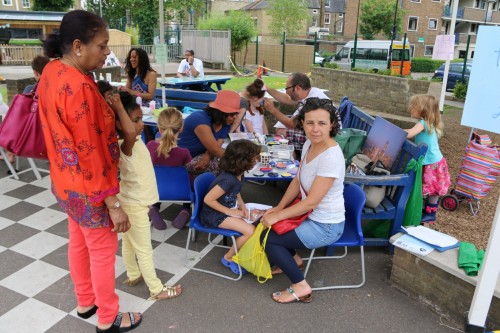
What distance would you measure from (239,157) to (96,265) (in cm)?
125

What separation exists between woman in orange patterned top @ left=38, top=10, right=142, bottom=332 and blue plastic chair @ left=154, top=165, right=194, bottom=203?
50.2 inches

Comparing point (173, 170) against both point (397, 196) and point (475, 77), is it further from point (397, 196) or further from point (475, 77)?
point (475, 77)

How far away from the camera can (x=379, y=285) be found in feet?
10.3

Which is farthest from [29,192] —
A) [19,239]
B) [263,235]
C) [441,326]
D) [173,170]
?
[441,326]

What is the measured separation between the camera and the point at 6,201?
4.45 meters

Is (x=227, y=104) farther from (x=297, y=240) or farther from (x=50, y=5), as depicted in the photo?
(x=50, y=5)

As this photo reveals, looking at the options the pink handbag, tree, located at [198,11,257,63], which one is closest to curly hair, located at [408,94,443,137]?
the pink handbag

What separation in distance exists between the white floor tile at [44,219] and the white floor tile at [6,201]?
0.44 metres

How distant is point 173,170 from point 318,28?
4516 centimetres

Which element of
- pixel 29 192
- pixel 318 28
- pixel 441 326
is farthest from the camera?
pixel 318 28

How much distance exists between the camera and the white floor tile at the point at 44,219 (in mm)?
3935

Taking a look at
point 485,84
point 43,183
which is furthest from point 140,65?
point 485,84

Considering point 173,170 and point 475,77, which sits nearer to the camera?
point 475,77

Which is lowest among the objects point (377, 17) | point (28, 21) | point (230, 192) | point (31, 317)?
point (31, 317)
